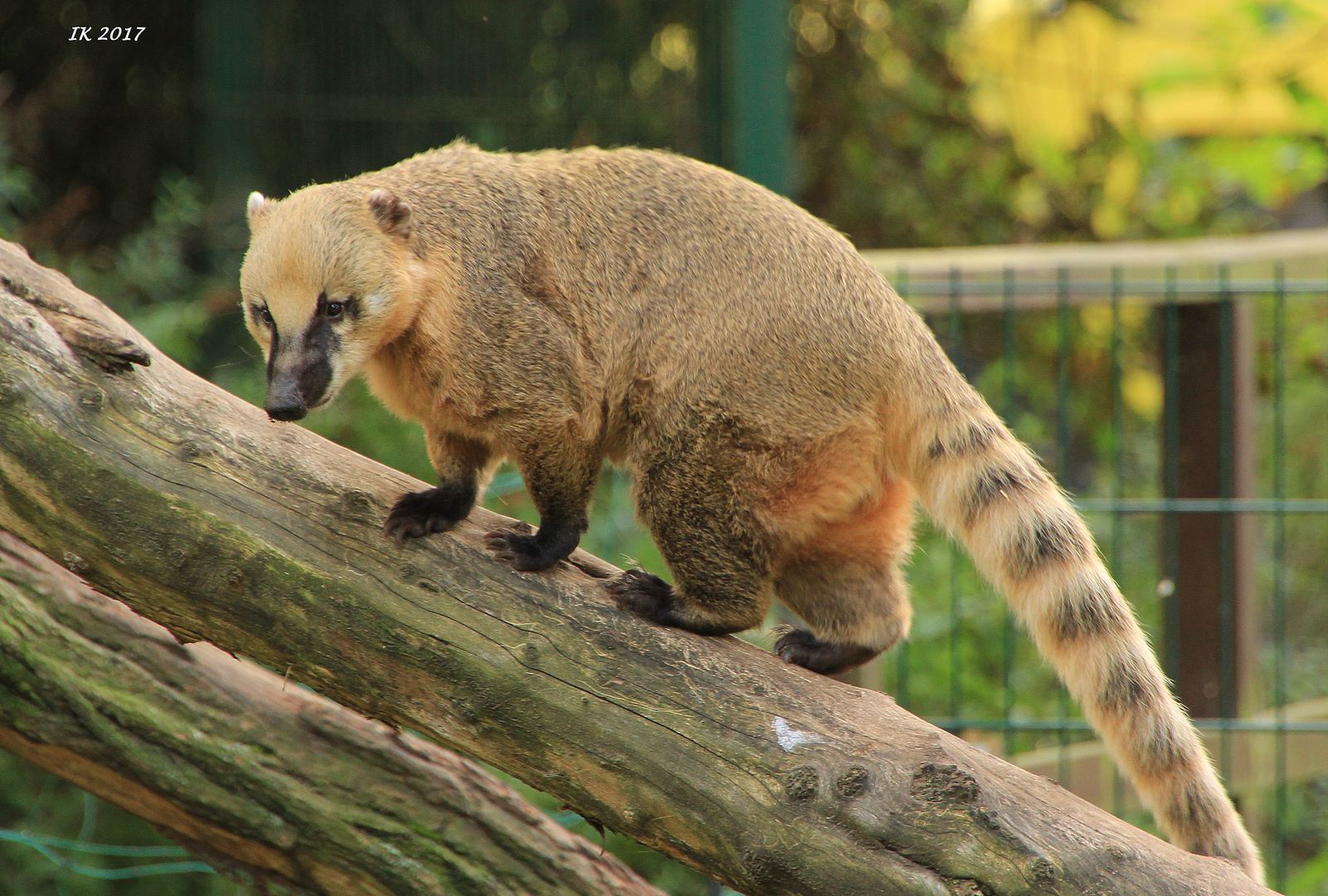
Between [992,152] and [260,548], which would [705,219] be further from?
[992,152]

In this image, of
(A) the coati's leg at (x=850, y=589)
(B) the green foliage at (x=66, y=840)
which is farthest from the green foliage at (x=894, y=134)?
(B) the green foliage at (x=66, y=840)

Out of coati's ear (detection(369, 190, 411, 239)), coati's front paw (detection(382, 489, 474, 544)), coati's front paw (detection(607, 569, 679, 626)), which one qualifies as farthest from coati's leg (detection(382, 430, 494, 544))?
coati's ear (detection(369, 190, 411, 239))

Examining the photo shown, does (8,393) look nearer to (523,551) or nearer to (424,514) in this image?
(424,514)

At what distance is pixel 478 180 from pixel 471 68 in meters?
4.13

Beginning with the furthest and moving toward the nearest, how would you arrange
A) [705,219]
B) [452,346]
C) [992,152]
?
[992,152] → [705,219] → [452,346]

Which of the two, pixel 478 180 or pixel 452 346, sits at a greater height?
pixel 478 180

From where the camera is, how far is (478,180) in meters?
3.57

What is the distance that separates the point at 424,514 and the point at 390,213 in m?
0.86

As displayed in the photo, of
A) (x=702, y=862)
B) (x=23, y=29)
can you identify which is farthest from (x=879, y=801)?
(x=23, y=29)

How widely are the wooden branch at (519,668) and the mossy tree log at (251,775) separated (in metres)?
0.31

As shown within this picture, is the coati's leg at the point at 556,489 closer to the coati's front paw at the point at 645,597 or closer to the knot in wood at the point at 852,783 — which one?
the coati's front paw at the point at 645,597

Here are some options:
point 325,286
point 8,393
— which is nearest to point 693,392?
point 325,286

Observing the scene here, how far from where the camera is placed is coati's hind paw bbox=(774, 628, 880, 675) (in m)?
3.56

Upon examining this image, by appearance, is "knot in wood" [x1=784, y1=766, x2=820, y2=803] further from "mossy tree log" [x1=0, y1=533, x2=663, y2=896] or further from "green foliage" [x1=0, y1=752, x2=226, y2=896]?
"green foliage" [x1=0, y1=752, x2=226, y2=896]
